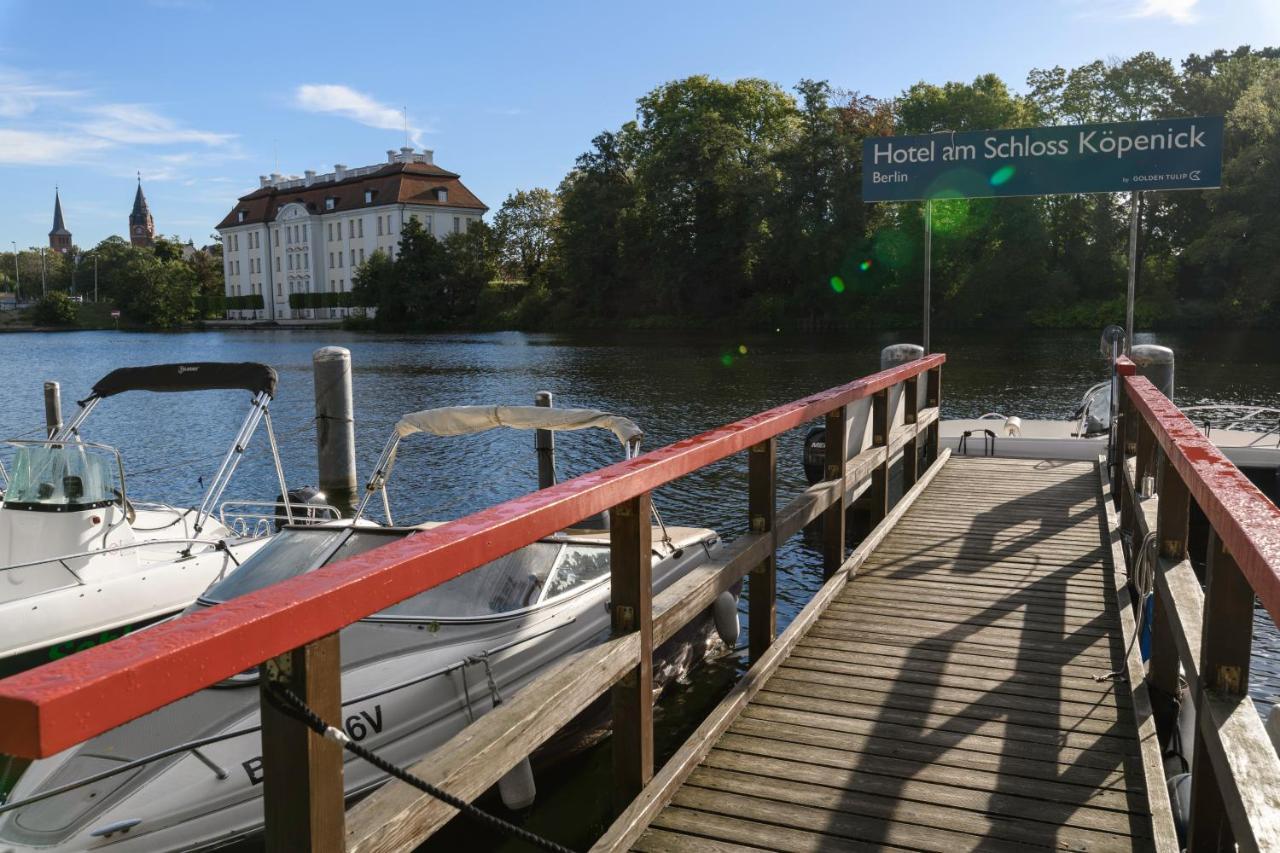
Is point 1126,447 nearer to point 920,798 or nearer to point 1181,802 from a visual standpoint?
point 1181,802

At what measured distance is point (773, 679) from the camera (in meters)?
5.05

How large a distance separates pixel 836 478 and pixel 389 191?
100m

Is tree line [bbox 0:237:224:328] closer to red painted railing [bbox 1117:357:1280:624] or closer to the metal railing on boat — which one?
the metal railing on boat

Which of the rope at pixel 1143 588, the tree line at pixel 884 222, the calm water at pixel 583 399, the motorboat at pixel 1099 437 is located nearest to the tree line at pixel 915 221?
the tree line at pixel 884 222

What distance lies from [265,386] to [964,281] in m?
→ 54.1

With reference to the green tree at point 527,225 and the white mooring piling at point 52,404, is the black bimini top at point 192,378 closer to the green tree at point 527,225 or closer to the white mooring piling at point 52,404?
the white mooring piling at point 52,404

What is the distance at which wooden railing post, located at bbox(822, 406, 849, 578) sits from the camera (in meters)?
6.41

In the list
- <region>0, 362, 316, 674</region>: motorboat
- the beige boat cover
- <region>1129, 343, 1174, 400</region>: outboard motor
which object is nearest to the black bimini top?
<region>0, 362, 316, 674</region>: motorboat

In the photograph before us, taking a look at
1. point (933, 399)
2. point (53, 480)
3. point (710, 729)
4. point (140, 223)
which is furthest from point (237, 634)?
point (140, 223)

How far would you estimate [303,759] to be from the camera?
6.69ft

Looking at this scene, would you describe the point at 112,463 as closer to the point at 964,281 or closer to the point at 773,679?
the point at 773,679

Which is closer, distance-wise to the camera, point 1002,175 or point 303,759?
point 303,759

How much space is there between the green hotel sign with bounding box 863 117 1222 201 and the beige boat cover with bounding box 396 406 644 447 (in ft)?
19.1

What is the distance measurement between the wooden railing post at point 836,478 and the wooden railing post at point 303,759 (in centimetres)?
453
